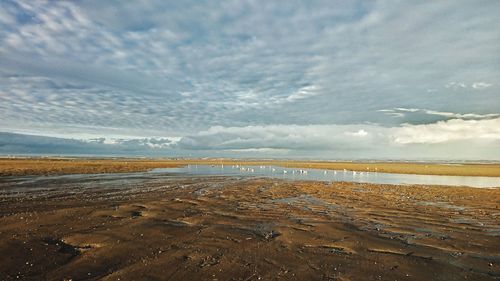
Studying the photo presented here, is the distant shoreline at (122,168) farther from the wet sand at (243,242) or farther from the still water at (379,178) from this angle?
the wet sand at (243,242)

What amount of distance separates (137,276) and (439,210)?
64.9ft

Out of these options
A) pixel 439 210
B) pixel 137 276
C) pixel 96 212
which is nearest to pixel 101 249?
pixel 137 276

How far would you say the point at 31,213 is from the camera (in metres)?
16.5

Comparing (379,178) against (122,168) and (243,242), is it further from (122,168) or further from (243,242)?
(122,168)

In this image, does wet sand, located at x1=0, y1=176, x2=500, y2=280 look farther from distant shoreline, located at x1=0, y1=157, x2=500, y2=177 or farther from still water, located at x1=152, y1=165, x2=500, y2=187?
distant shoreline, located at x1=0, y1=157, x2=500, y2=177

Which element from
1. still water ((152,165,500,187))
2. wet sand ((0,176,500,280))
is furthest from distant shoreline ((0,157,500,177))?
wet sand ((0,176,500,280))

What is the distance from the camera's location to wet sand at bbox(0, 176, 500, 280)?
8.77 m

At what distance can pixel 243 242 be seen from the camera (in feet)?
38.1

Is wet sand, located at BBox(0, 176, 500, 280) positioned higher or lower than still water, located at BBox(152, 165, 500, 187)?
higher

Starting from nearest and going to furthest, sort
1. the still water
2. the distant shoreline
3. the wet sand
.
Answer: the wet sand < the still water < the distant shoreline

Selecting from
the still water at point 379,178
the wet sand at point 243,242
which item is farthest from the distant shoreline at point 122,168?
the wet sand at point 243,242

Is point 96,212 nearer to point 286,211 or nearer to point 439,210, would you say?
point 286,211

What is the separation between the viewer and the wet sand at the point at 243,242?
28.8ft

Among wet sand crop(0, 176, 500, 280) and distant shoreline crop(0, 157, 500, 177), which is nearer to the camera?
wet sand crop(0, 176, 500, 280)
